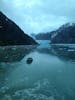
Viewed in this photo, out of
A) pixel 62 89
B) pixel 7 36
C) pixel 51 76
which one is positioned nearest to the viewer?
pixel 62 89

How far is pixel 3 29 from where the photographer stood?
617 feet

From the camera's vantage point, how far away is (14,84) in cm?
3050

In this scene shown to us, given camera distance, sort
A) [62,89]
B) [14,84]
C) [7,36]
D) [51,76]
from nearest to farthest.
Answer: [62,89] → [14,84] → [51,76] → [7,36]

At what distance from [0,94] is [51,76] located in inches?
527

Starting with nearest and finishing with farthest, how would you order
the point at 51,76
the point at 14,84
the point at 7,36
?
the point at 14,84
the point at 51,76
the point at 7,36

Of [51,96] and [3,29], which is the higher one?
[3,29]

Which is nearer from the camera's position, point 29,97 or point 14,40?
point 29,97

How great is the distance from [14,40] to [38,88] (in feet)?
544

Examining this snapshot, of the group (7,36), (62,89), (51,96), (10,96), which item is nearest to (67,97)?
(51,96)

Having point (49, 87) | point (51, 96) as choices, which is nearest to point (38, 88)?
point (49, 87)

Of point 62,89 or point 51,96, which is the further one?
point 62,89

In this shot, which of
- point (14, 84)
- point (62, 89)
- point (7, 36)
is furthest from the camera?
point (7, 36)

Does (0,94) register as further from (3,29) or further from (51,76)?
(3,29)

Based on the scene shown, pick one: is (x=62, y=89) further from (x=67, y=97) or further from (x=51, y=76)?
(x=51, y=76)
